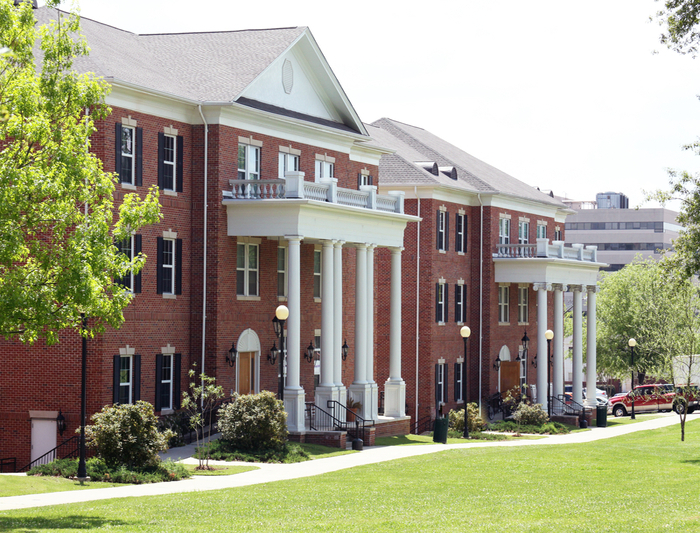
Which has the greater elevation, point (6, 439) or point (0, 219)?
point (0, 219)

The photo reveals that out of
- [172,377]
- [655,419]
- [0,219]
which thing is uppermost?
[0,219]

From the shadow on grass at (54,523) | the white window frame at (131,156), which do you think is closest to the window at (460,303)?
the white window frame at (131,156)

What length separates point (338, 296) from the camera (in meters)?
Result: 36.8

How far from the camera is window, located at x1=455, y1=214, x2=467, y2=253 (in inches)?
2088

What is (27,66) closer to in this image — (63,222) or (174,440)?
(63,222)

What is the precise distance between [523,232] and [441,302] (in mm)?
8999

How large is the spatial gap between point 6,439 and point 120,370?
3793 mm

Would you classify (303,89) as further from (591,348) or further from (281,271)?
(591,348)

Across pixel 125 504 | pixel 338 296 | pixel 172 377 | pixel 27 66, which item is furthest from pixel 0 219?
pixel 338 296

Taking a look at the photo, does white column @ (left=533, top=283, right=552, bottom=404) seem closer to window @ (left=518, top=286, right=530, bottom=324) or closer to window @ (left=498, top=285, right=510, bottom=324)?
window @ (left=498, top=285, right=510, bottom=324)

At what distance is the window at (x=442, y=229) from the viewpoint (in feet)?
167

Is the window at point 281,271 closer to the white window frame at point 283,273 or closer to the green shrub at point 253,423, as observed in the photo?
the white window frame at point 283,273

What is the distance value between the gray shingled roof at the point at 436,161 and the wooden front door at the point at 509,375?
8738 millimetres

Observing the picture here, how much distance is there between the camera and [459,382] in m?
52.8
